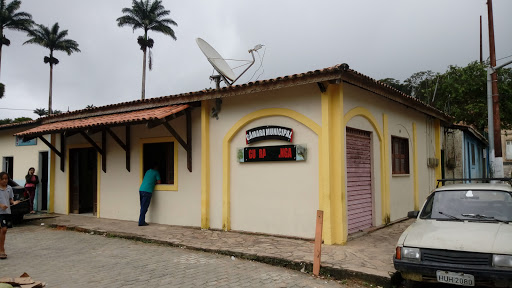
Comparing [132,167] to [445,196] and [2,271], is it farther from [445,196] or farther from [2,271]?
[445,196]

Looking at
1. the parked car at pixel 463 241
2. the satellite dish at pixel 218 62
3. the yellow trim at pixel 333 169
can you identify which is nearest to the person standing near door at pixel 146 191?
the satellite dish at pixel 218 62

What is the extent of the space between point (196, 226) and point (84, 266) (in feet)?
11.3

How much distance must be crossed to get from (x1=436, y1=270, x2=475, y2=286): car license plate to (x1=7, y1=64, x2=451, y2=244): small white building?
2785 millimetres

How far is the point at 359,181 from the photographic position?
8.51 metres

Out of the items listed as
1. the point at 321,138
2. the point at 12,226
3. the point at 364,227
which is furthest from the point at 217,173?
the point at 12,226

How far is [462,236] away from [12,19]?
128ft

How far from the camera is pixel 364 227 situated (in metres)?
8.67

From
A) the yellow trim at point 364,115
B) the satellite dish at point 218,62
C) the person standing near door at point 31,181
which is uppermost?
the satellite dish at point 218,62

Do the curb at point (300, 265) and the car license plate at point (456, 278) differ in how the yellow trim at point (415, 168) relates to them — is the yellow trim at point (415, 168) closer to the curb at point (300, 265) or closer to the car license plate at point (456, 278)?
the curb at point (300, 265)

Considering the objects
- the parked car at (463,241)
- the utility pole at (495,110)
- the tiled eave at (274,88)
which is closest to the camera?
the parked car at (463,241)

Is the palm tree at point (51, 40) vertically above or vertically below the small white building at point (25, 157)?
above

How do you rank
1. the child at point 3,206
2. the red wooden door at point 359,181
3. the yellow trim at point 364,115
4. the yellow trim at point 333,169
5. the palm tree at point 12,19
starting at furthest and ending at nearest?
the palm tree at point 12,19 → the red wooden door at point 359,181 → the yellow trim at point 364,115 → the yellow trim at point 333,169 → the child at point 3,206

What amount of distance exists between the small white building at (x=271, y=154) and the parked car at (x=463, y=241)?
7.23 feet

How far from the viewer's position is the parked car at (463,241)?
4.27 meters
